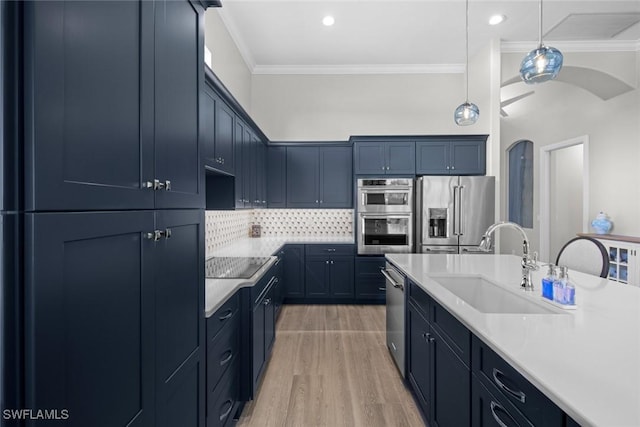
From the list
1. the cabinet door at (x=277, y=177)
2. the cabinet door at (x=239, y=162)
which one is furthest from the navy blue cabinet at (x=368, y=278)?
the cabinet door at (x=239, y=162)

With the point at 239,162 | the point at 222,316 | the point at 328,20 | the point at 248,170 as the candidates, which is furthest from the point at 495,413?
the point at 328,20

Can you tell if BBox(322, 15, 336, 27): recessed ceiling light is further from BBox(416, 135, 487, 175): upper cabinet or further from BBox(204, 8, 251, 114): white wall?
BBox(416, 135, 487, 175): upper cabinet

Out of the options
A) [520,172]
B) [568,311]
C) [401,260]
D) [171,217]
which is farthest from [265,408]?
[520,172]

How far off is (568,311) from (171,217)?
1.66m

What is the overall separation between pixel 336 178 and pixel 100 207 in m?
4.23

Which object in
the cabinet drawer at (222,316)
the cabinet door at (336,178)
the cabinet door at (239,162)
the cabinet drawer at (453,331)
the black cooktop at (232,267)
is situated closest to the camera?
the cabinet drawer at (453,331)

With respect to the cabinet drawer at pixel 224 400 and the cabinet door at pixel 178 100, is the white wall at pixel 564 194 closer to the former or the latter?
the cabinet drawer at pixel 224 400

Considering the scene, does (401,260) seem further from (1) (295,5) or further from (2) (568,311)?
(1) (295,5)

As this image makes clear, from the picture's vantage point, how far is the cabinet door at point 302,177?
4.90m

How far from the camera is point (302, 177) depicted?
4.92 m

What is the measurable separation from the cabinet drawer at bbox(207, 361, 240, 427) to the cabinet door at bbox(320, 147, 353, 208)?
3.17 metres

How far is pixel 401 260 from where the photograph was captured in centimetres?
265

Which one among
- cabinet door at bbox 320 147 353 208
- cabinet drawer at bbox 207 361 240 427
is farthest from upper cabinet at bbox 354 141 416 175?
cabinet drawer at bbox 207 361 240 427

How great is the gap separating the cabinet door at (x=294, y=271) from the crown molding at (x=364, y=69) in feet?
9.34
